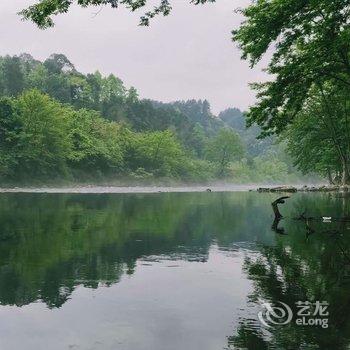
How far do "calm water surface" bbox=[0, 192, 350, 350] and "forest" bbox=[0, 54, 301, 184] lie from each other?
95.5 ft

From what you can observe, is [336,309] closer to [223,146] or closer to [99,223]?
[99,223]

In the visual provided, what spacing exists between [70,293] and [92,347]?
3.79 meters

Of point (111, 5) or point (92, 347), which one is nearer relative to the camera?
point (92, 347)

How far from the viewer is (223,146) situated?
575 feet

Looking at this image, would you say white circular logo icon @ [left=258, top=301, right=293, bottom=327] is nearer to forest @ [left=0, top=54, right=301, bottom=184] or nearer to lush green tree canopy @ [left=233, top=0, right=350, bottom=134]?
lush green tree canopy @ [left=233, top=0, right=350, bottom=134]

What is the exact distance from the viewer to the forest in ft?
306

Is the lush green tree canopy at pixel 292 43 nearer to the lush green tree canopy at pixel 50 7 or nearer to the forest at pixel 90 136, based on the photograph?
the lush green tree canopy at pixel 50 7

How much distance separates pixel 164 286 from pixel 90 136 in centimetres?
10973

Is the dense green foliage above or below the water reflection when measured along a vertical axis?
above

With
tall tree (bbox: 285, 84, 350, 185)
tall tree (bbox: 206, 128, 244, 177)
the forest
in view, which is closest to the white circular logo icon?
the forest

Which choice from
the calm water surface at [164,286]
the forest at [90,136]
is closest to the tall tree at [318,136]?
the forest at [90,136]

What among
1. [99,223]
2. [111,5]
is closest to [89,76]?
[99,223]

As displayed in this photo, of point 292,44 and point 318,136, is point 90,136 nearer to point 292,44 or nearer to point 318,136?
point 318,136

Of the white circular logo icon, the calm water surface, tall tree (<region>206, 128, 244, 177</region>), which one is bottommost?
the calm water surface
